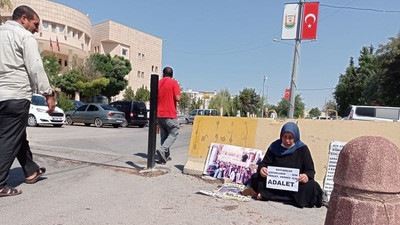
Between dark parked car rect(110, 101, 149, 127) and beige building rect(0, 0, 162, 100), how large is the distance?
2177 centimetres

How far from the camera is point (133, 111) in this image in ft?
66.8

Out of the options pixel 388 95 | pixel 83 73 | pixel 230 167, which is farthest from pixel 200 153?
pixel 83 73

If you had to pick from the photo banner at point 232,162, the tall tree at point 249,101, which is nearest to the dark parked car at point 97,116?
the photo banner at point 232,162

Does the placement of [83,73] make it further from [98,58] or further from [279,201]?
[279,201]

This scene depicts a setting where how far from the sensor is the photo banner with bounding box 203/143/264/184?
5094mm

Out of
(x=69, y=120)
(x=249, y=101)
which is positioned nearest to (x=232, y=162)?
(x=69, y=120)

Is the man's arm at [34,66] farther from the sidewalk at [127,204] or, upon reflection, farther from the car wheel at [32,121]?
the car wheel at [32,121]

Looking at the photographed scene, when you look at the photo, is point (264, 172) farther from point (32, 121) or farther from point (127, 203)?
point (32, 121)

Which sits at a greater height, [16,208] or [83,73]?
[83,73]

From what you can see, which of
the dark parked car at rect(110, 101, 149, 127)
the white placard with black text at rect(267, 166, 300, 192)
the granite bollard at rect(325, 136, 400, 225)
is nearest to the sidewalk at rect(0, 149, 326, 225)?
the white placard with black text at rect(267, 166, 300, 192)

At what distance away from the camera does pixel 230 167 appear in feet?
17.2

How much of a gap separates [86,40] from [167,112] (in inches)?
2065

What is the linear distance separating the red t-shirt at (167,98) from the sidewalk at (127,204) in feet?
4.79

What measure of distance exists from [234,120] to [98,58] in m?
39.4
